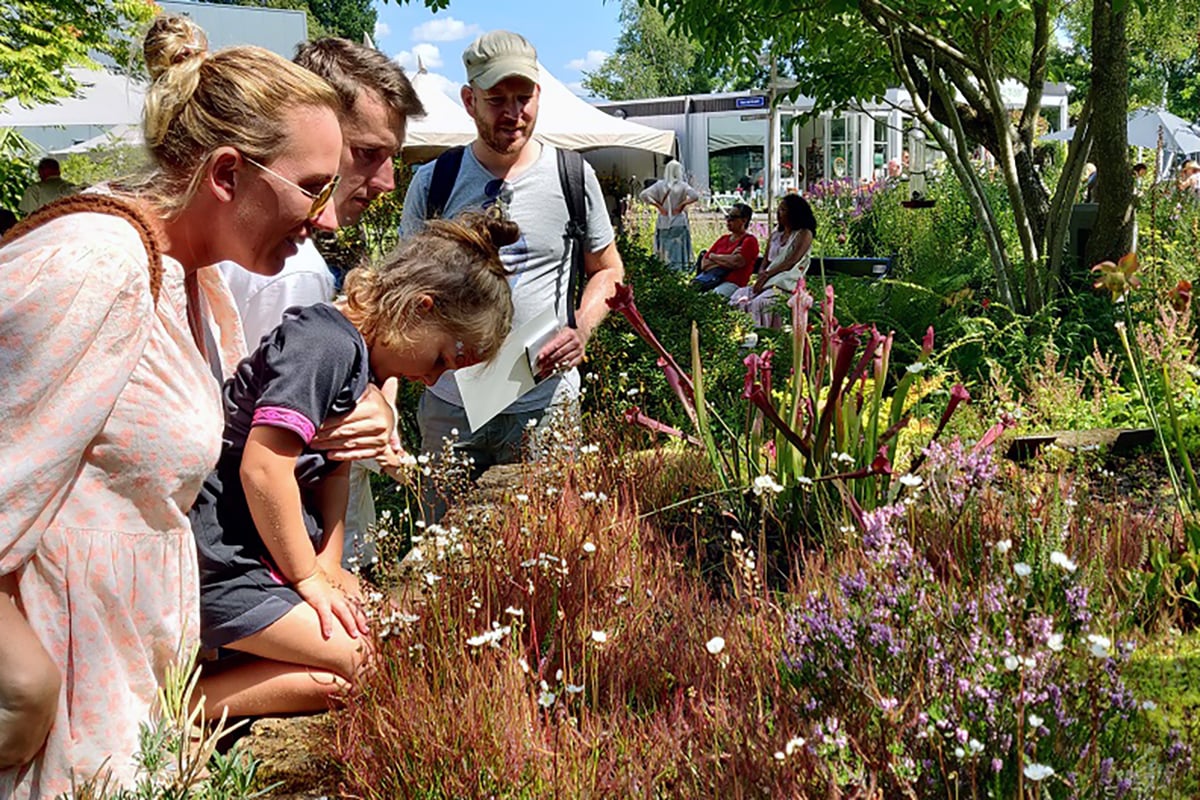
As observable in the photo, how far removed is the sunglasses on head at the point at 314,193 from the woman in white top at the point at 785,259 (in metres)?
8.25

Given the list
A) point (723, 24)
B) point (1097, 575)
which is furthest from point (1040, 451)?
point (723, 24)

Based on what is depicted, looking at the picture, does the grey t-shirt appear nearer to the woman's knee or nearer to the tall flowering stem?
the tall flowering stem

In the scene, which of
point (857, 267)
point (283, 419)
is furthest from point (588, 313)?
point (857, 267)

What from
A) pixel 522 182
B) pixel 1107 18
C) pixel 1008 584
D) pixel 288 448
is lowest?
pixel 1008 584

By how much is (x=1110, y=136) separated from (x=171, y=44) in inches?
297

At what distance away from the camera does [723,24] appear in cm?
793

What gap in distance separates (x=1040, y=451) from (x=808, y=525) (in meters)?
1.29

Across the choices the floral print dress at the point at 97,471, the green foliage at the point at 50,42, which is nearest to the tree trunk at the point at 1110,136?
the floral print dress at the point at 97,471

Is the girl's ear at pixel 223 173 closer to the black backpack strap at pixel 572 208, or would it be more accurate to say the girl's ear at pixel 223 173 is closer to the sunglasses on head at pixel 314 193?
the sunglasses on head at pixel 314 193

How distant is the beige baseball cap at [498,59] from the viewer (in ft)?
12.1

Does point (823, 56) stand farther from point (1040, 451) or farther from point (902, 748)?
point (902, 748)

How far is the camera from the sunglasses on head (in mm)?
1874

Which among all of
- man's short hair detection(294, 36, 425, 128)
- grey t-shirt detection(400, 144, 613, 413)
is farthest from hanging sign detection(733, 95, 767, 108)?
man's short hair detection(294, 36, 425, 128)

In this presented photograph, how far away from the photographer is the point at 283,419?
212 cm
